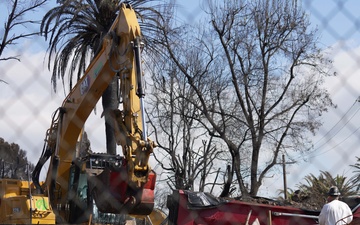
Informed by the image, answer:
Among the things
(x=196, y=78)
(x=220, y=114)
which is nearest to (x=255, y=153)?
(x=220, y=114)

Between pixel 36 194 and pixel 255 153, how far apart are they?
6926 mm

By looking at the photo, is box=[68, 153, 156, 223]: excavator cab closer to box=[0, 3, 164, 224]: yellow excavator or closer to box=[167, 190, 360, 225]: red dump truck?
box=[0, 3, 164, 224]: yellow excavator

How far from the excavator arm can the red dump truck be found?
5.16ft

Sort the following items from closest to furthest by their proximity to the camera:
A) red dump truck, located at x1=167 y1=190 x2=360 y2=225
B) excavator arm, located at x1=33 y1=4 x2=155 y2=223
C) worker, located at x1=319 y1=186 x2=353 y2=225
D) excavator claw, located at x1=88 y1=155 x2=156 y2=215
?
1. worker, located at x1=319 y1=186 x2=353 y2=225
2. excavator claw, located at x1=88 y1=155 x2=156 y2=215
3. excavator arm, located at x1=33 y1=4 x2=155 y2=223
4. red dump truck, located at x1=167 y1=190 x2=360 y2=225

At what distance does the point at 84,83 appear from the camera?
14.1m

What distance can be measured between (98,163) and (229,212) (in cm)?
266

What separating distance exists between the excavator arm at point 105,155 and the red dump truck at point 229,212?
157cm

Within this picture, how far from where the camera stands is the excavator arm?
11.8 meters

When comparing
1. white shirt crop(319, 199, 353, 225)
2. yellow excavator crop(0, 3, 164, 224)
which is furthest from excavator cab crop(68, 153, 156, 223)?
white shirt crop(319, 199, 353, 225)

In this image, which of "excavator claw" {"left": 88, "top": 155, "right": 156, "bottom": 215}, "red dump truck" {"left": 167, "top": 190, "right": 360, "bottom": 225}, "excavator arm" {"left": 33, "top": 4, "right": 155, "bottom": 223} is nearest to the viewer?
"excavator claw" {"left": 88, "top": 155, "right": 156, "bottom": 215}

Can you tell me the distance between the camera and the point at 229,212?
1376cm

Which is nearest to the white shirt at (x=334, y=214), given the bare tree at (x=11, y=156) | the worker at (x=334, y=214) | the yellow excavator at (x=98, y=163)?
the worker at (x=334, y=214)

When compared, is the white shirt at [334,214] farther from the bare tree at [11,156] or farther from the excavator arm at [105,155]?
the bare tree at [11,156]

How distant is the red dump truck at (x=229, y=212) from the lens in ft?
44.5
